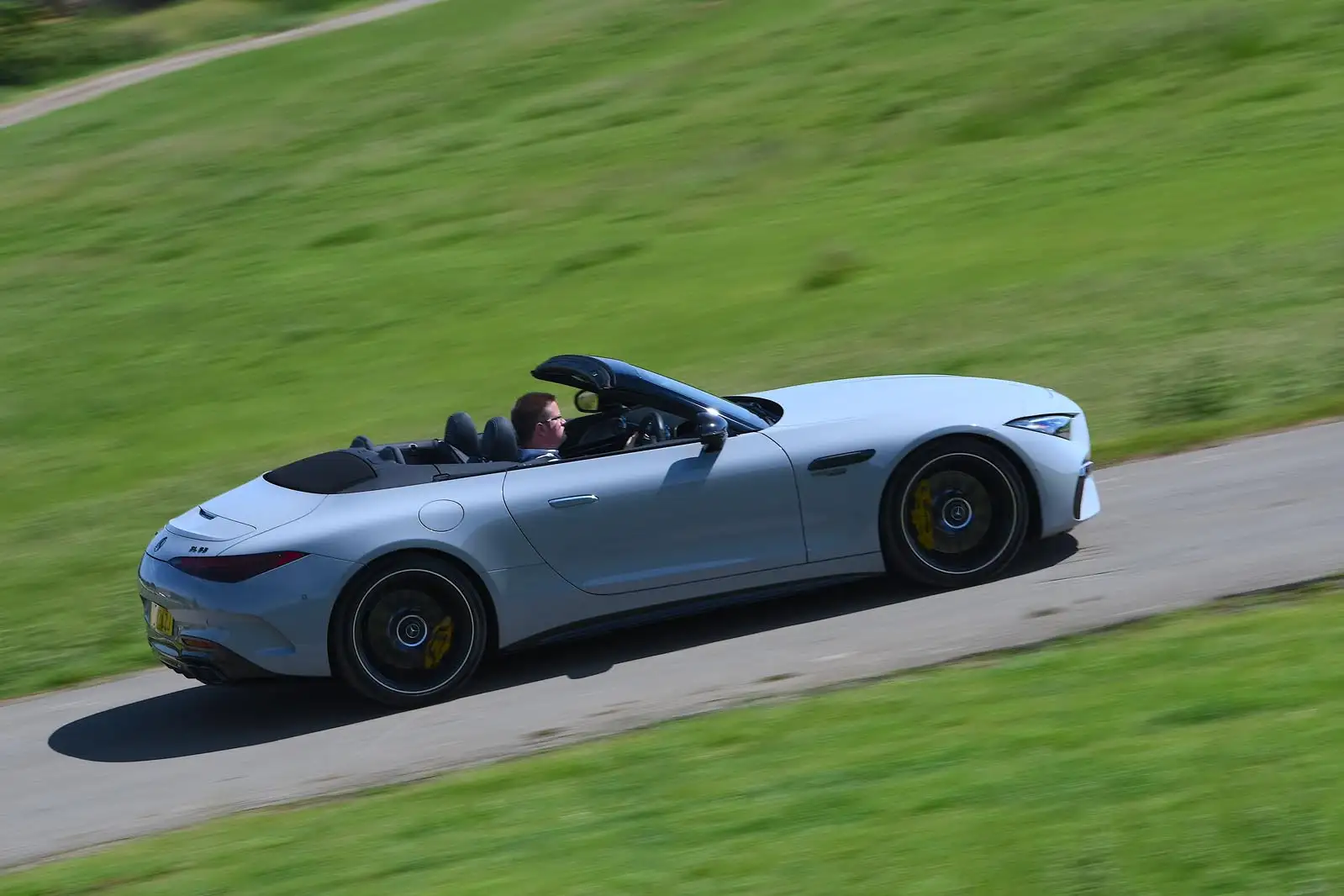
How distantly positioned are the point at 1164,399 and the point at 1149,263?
3.86 metres

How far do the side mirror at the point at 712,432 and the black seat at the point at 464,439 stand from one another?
107cm

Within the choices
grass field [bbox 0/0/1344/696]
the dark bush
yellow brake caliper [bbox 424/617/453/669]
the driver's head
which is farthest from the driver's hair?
the dark bush

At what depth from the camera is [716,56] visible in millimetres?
25969

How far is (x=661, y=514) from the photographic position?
7488 millimetres

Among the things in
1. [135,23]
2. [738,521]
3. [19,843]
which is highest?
[135,23]

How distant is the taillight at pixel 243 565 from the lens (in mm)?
7148

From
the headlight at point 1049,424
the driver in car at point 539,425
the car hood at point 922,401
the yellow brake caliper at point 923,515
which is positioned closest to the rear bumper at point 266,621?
the driver in car at point 539,425

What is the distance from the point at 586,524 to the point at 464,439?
850mm

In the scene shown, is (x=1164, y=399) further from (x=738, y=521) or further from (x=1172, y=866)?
(x=1172, y=866)

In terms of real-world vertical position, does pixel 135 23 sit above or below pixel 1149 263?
above

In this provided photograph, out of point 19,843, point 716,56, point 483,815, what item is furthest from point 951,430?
point 716,56

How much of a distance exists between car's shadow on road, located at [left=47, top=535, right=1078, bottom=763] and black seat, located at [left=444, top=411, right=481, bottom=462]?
0.98 meters

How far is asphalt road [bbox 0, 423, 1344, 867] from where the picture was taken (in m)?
6.66

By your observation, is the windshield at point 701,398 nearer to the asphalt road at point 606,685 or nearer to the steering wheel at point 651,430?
the steering wheel at point 651,430
